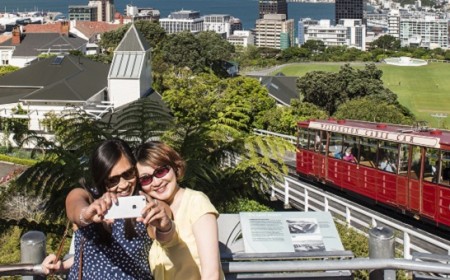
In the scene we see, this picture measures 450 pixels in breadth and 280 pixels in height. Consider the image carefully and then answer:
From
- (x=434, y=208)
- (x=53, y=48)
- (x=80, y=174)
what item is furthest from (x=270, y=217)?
(x=53, y=48)

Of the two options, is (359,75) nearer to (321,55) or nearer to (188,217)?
Answer: (188,217)

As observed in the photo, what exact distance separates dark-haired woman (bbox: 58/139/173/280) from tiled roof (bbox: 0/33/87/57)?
91.8 m

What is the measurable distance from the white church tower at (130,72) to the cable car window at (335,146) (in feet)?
70.2

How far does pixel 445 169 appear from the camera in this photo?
13.8m

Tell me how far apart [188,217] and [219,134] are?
271 inches

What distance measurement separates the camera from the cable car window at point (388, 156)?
50.5ft

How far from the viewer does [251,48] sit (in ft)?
488

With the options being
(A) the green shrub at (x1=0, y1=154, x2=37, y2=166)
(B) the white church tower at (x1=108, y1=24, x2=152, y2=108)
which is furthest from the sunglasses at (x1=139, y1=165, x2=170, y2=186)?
(B) the white church tower at (x1=108, y1=24, x2=152, y2=108)

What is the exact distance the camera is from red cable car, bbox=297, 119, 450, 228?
13984 mm

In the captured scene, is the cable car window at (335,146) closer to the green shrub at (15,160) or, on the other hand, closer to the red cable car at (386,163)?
the red cable car at (386,163)

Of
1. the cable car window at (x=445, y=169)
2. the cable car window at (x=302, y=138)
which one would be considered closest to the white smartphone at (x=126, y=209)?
the cable car window at (x=445, y=169)

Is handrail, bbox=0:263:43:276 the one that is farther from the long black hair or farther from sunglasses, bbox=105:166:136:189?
sunglasses, bbox=105:166:136:189

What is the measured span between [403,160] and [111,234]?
12.4m

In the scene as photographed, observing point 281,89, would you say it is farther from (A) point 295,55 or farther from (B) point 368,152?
(A) point 295,55
